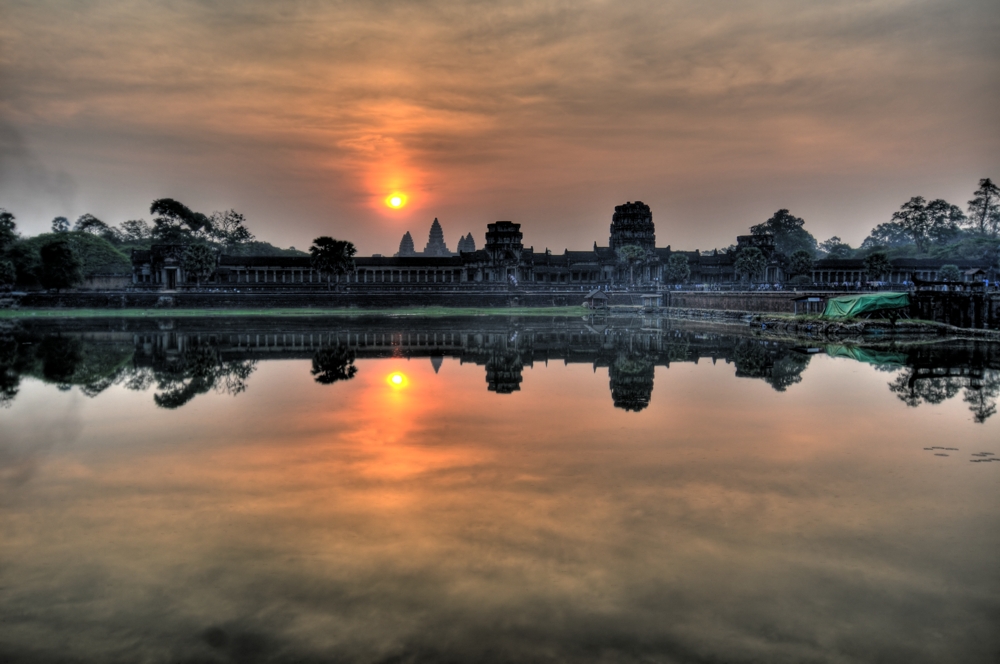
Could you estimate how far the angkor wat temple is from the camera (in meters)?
77.2

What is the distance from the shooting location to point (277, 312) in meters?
53.9

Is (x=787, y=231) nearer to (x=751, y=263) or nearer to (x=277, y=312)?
(x=751, y=263)

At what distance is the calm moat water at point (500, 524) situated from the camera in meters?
5.40

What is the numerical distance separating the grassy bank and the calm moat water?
36.3 meters

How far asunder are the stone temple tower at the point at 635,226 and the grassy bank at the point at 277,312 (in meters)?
36.6

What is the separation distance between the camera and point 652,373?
20.0 m

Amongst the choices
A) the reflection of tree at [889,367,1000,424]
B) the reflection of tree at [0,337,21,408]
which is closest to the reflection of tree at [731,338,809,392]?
the reflection of tree at [889,367,1000,424]

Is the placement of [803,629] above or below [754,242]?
below

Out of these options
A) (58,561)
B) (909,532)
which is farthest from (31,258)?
(909,532)

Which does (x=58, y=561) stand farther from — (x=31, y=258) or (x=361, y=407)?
(x=31, y=258)

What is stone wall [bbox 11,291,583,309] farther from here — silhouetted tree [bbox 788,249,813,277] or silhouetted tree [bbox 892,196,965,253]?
silhouetted tree [bbox 892,196,965,253]

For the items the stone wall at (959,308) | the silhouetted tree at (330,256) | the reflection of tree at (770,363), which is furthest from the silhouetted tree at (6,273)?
the stone wall at (959,308)

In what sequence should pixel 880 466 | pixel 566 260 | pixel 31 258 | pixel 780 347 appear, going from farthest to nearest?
1. pixel 566 260
2. pixel 31 258
3. pixel 780 347
4. pixel 880 466

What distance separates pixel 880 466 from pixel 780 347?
18.6m
